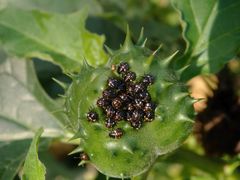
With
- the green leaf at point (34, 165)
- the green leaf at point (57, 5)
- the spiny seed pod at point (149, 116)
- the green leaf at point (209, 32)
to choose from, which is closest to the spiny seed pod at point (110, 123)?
the spiny seed pod at point (149, 116)

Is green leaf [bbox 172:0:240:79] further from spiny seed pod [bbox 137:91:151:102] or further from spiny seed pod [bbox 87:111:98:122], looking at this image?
spiny seed pod [bbox 87:111:98:122]

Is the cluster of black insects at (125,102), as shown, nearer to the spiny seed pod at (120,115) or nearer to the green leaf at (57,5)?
the spiny seed pod at (120,115)

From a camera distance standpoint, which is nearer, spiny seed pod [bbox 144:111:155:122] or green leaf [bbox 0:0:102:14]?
spiny seed pod [bbox 144:111:155:122]

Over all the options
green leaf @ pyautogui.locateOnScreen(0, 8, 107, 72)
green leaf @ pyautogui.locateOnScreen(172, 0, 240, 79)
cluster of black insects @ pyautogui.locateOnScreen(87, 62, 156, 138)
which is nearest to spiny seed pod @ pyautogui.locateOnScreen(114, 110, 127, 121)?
cluster of black insects @ pyautogui.locateOnScreen(87, 62, 156, 138)

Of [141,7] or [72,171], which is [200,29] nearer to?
[141,7]

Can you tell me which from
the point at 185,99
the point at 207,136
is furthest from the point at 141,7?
the point at 185,99

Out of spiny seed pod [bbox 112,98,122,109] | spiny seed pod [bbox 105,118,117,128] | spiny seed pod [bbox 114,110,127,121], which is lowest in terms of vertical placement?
spiny seed pod [bbox 105,118,117,128]

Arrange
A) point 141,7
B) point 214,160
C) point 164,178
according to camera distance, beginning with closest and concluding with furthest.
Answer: point 214,160 < point 164,178 < point 141,7
